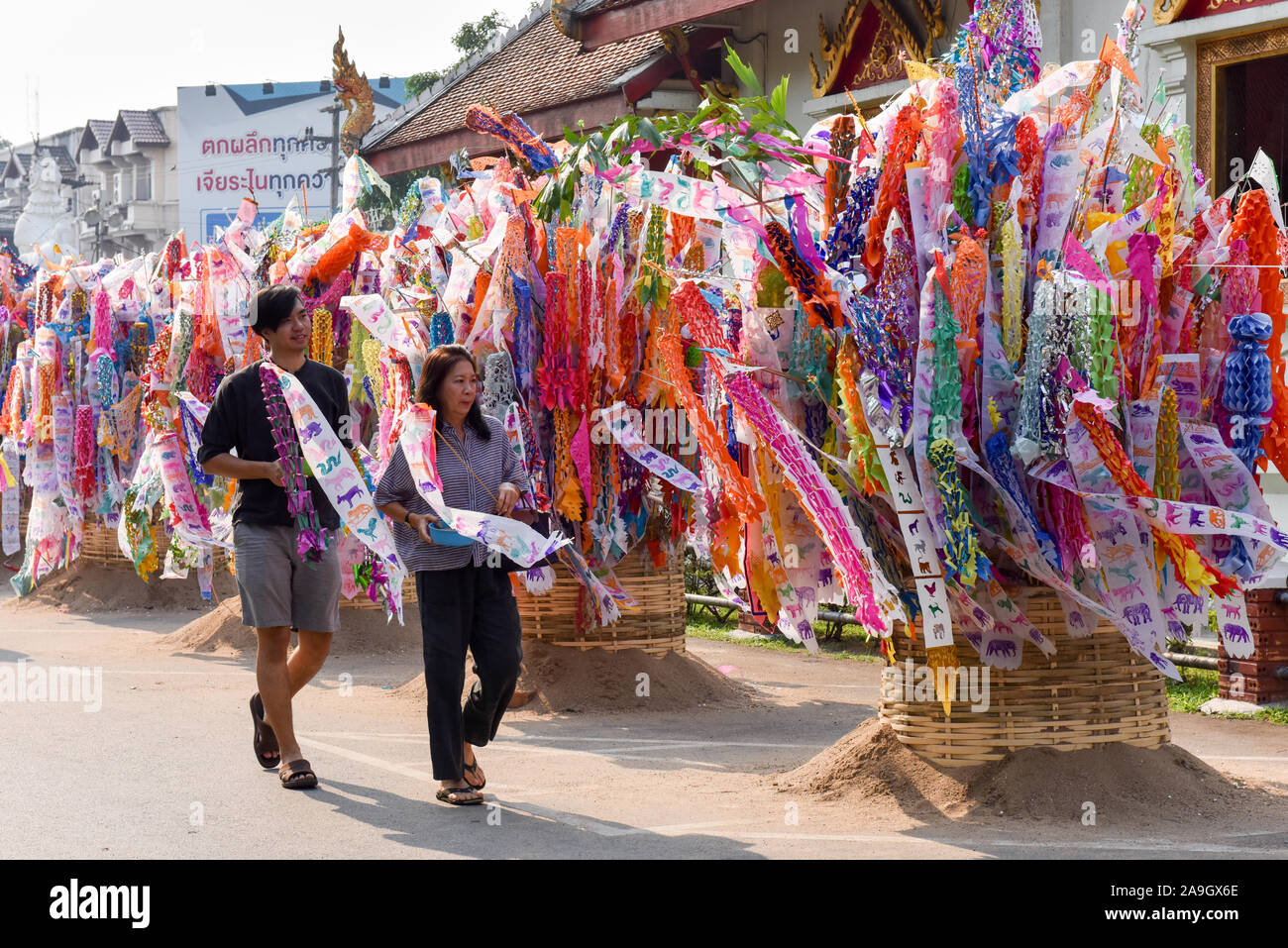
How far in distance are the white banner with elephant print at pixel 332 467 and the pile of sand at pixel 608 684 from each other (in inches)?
81.4

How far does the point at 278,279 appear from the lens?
10391mm

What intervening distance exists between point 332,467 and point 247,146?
5540cm

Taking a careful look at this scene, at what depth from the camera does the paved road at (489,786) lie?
515 cm

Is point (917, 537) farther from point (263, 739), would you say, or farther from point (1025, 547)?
point (263, 739)

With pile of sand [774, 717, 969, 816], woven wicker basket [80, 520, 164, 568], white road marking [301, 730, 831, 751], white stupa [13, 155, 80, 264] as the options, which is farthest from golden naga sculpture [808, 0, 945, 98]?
white stupa [13, 155, 80, 264]

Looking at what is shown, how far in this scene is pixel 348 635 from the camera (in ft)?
34.9

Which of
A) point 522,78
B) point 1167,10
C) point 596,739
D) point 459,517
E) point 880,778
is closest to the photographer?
point 459,517

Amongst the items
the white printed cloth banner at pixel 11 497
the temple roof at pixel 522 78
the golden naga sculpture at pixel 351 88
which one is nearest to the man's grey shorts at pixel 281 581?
the temple roof at pixel 522 78

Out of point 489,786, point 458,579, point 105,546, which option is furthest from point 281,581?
point 105,546

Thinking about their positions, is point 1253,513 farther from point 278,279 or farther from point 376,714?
point 278,279

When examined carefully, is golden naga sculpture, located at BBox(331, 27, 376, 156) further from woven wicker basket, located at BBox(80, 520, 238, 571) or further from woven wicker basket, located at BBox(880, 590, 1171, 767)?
woven wicker basket, located at BBox(880, 590, 1171, 767)

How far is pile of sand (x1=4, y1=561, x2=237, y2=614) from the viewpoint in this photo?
1318 cm

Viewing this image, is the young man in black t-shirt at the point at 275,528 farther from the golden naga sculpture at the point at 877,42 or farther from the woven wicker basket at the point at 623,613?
the golden naga sculpture at the point at 877,42

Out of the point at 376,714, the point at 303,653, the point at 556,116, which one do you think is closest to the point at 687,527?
the point at 376,714
